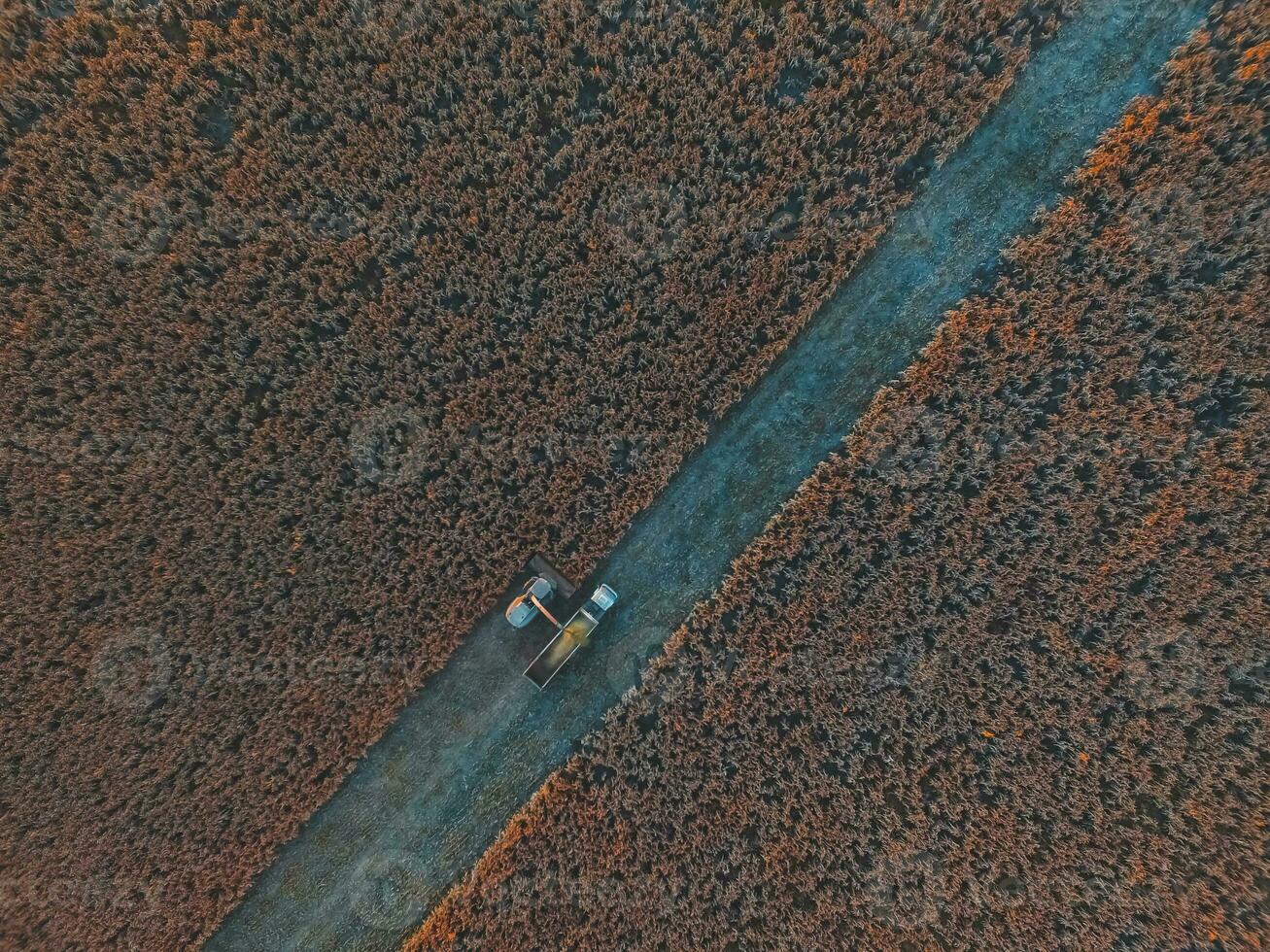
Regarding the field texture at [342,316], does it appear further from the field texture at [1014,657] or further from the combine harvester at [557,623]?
the field texture at [1014,657]

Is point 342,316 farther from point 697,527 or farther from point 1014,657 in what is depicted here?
point 1014,657

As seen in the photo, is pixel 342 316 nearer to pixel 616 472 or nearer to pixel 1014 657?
pixel 616 472

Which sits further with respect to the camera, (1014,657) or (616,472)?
(616,472)

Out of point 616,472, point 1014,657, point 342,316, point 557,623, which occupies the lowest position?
point 557,623

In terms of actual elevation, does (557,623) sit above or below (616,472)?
below

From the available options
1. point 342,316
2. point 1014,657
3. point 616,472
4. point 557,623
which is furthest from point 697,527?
point 342,316

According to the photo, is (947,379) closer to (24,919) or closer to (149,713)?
(149,713)

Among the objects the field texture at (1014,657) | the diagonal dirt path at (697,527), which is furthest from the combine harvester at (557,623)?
the field texture at (1014,657)

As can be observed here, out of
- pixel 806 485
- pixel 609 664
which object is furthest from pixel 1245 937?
pixel 609 664
